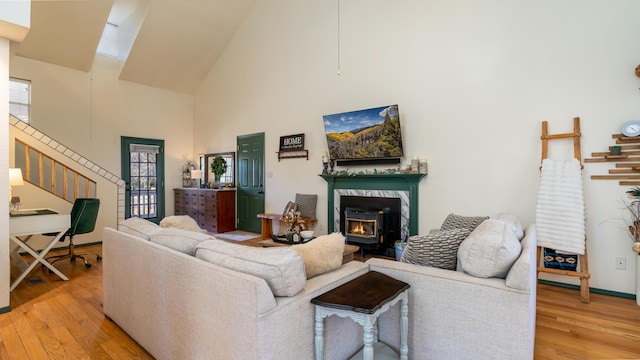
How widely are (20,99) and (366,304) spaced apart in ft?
23.6

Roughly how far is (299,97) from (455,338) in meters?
4.87

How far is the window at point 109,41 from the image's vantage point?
6625mm

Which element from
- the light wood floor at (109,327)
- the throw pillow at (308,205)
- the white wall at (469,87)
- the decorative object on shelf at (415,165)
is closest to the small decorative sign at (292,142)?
the white wall at (469,87)

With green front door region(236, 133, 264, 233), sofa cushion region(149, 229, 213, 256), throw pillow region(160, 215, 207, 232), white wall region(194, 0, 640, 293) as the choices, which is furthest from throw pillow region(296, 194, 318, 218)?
sofa cushion region(149, 229, 213, 256)

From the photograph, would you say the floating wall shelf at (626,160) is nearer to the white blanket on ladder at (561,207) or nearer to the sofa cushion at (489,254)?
the white blanket on ladder at (561,207)

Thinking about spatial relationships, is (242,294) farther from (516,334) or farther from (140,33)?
(140,33)

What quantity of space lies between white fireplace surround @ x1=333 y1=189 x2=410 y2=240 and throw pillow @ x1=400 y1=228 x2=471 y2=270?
98.9 inches

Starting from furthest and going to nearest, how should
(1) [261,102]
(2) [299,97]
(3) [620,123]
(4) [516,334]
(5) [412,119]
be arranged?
(1) [261,102] → (2) [299,97] → (5) [412,119] → (3) [620,123] → (4) [516,334]

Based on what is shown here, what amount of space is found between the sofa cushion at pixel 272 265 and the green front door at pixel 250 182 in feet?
16.2

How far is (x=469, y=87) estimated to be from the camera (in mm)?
4066

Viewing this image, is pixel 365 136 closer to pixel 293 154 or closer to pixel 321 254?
pixel 293 154

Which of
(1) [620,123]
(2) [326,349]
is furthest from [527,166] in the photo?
(2) [326,349]

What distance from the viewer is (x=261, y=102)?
656 cm

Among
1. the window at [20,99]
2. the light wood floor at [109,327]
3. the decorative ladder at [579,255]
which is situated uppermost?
the window at [20,99]
